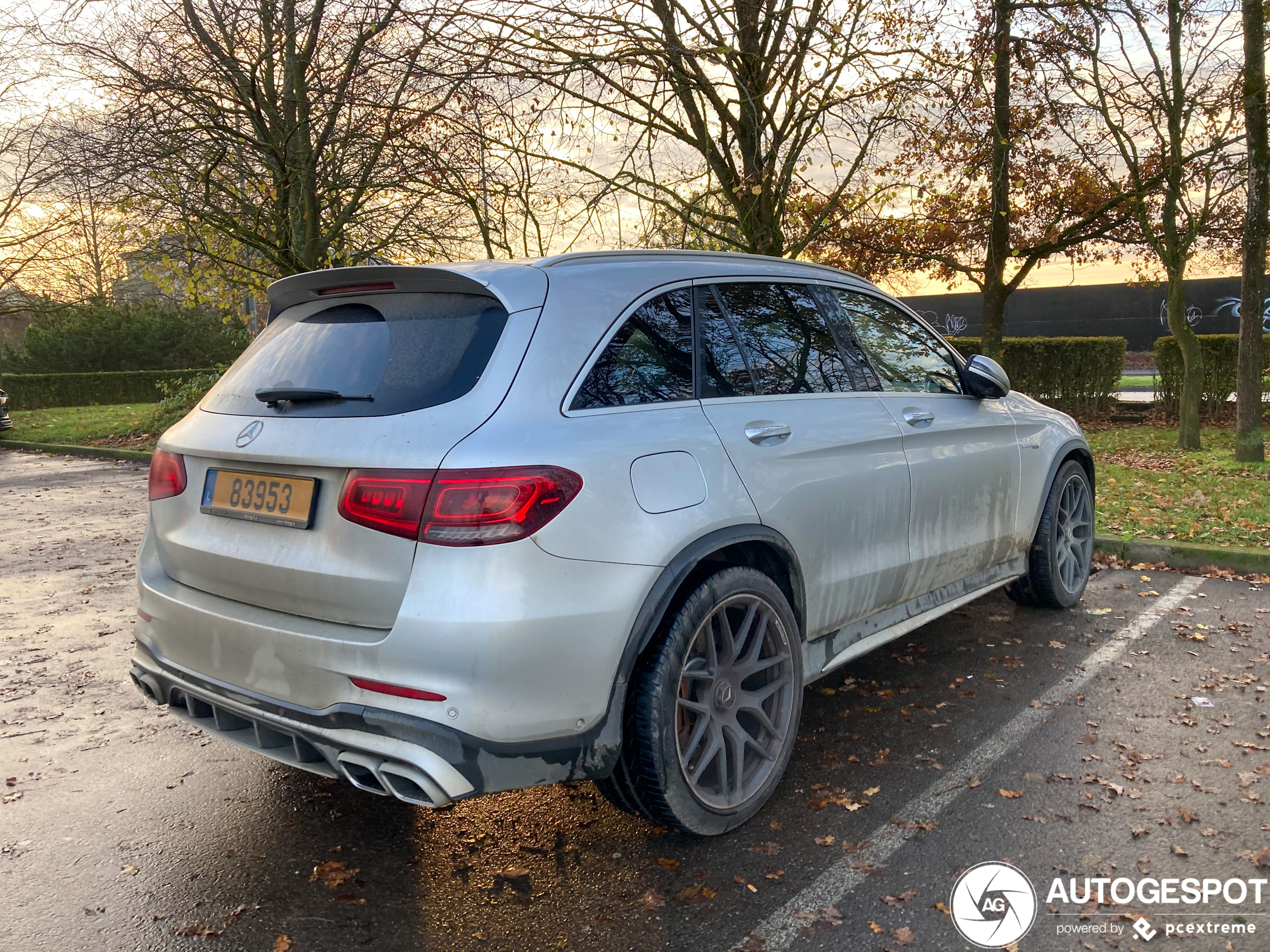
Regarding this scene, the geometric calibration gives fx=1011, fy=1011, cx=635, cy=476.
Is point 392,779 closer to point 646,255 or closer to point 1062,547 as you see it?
point 646,255

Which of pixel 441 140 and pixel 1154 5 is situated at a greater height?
pixel 1154 5

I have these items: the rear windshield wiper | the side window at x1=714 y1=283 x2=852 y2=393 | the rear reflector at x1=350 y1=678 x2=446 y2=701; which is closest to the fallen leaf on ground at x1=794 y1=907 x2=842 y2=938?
the rear reflector at x1=350 y1=678 x2=446 y2=701

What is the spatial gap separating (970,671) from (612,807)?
6.80 feet

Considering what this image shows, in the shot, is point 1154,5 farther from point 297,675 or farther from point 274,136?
point 297,675

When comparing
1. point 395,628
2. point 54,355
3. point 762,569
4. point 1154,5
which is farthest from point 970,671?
point 54,355

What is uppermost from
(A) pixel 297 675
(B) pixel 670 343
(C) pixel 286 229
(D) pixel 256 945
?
(C) pixel 286 229

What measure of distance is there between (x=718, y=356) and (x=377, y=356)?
115 centimetres

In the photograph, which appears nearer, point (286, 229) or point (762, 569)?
point (762, 569)

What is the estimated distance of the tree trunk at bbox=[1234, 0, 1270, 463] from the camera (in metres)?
10.7

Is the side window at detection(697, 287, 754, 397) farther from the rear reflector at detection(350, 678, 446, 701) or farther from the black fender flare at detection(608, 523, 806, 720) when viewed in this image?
the rear reflector at detection(350, 678, 446, 701)

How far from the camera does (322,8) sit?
11422mm

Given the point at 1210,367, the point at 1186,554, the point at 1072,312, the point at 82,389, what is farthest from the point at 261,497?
the point at 1072,312

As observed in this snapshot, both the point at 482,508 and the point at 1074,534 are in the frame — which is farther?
the point at 1074,534

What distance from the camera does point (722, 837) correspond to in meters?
3.24
